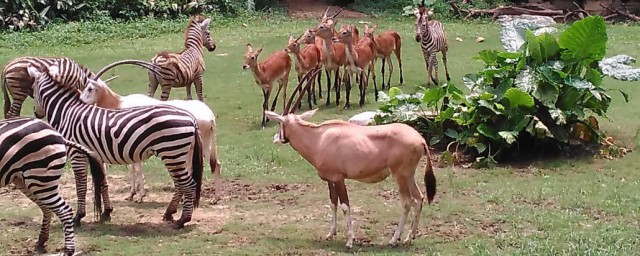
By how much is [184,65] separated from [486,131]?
4754 mm

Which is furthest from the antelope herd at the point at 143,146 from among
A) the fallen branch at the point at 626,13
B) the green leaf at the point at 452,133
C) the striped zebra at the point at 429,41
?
the fallen branch at the point at 626,13

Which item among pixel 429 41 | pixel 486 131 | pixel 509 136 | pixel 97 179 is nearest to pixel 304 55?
pixel 429 41

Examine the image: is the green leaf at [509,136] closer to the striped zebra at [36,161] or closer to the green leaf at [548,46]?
A: the green leaf at [548,46]

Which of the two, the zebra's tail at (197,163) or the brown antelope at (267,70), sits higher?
the zebra's tail at (197,163)

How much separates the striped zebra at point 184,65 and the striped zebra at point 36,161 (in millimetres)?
5218

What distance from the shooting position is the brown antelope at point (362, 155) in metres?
6.94

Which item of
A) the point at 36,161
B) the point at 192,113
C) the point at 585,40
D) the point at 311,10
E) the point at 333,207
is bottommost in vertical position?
the point at 311,10

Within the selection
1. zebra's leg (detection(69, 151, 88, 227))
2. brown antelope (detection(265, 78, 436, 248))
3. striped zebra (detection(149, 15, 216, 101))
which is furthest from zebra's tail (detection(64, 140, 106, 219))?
striped zebra (detection(149, 15, 216, 101))

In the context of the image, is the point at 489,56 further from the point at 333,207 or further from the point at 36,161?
the point at 36,161

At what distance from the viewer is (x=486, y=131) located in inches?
392

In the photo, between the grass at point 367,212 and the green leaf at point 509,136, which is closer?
the grass at point 367,212

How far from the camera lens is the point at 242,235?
748 cm

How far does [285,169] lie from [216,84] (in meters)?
6.00

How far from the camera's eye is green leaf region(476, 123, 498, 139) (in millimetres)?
9922
